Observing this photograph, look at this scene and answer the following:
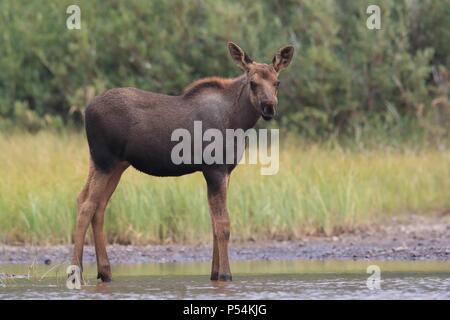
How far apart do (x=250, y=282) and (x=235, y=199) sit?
3.80 meters

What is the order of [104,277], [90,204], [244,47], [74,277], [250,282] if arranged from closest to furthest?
[74,277], [250,282], [90,204], [104,277], [244,47]

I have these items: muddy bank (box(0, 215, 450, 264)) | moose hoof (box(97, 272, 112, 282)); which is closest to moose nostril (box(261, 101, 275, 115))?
moose hoof (box(97, 272, 112, 282))

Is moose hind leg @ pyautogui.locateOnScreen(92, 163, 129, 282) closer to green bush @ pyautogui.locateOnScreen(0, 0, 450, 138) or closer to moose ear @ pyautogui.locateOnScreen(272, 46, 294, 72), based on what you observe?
moose ear @ pyautogui.locateOnScreen(272, 46, 294, 72)

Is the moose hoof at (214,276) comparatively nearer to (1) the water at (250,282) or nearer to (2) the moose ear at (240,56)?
(1) the water at (250,282)

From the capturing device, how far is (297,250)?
14281 mm

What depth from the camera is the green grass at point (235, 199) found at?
47.9 feet

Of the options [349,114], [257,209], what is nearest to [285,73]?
[349,114]

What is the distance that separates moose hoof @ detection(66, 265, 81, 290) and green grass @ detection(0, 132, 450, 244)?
3190mm

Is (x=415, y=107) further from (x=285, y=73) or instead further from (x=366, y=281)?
(x=366, y=281)

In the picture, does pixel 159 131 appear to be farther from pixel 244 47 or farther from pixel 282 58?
pixel 244 47

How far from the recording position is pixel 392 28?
2375 cm

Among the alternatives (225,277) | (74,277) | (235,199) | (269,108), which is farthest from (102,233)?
(235,199)

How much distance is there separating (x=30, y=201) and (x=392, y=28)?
11.2 meters
